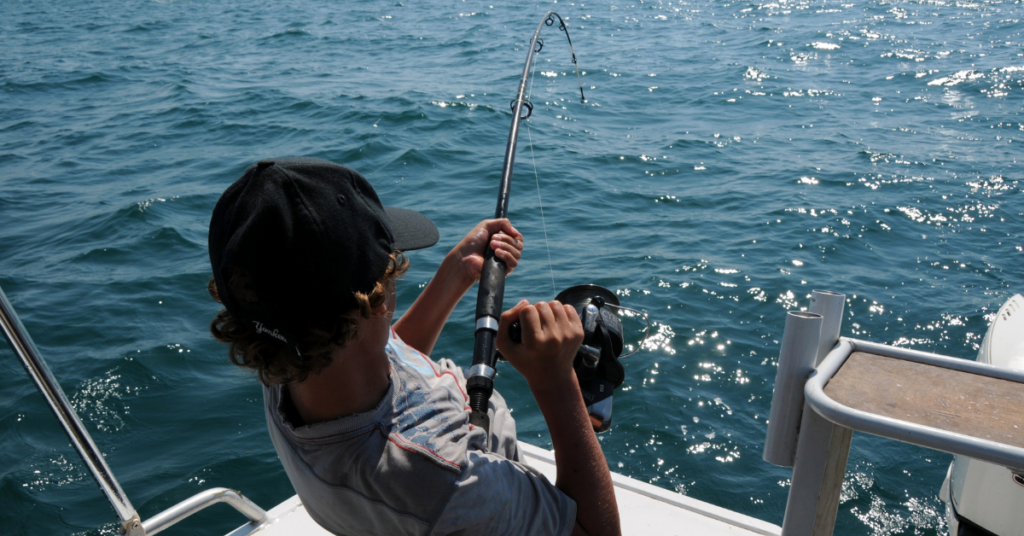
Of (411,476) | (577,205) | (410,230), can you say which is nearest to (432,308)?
(410,230)

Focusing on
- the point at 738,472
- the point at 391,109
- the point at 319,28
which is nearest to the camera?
the point at 738,472

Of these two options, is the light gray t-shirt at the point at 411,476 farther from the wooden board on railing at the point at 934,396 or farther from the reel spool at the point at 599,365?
the wooden board on railing at the point at 934,396

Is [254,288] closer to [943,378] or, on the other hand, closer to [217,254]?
[217,254]

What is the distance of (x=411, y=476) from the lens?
131 cm

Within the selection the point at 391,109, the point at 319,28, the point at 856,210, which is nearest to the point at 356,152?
the point at 391,109

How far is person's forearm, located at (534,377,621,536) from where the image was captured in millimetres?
1477

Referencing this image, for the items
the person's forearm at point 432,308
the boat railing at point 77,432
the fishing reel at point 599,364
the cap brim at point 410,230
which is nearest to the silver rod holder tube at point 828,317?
the fishing reel at point 599,364

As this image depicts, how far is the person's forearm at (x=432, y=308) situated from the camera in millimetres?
2100

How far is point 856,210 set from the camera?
6.58m

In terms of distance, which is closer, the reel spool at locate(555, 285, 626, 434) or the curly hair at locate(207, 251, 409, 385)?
the curly hair at locate(207, 251, 409, 385)

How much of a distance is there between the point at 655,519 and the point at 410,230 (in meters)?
1.38

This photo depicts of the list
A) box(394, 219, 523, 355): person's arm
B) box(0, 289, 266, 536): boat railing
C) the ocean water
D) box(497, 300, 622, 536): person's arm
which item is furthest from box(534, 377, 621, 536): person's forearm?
the ocean water

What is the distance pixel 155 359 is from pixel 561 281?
106 inches

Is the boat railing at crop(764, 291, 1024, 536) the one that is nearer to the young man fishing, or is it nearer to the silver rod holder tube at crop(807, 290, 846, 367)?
the silver rod holder tube at crop(807, 290, 846, 367)
